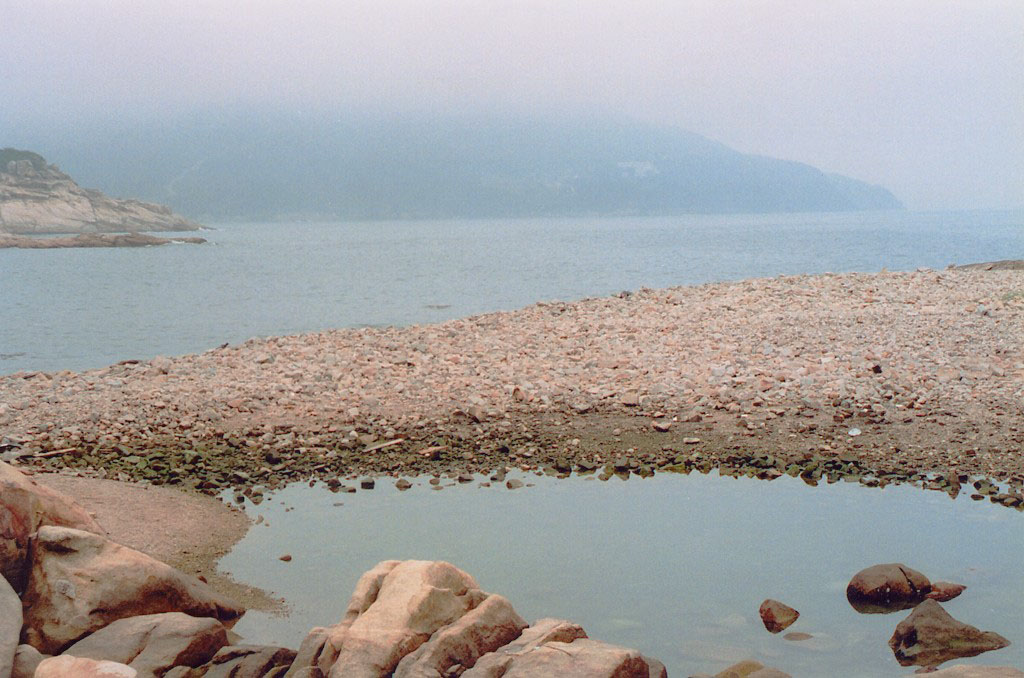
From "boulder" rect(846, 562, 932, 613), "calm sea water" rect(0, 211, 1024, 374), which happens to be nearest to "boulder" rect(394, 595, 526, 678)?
"boulder" rect(846, 562, 932, 613)

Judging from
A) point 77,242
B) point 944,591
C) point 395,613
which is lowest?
point 77,242

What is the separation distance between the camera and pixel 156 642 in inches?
289

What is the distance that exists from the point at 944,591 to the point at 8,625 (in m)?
7.68

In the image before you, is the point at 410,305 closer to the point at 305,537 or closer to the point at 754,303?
the point at 754,303

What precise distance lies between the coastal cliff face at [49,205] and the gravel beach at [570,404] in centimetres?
12794

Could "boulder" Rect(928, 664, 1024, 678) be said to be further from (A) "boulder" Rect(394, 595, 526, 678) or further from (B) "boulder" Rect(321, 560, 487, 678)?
(B) "boulder" Rect(321, 560, 487, 678)

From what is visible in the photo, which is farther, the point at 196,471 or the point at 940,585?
the point at 196,471

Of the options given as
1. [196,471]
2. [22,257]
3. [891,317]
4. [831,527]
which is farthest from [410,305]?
[22,257]

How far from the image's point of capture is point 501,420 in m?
14.0

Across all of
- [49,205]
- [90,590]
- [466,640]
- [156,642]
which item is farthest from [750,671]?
[49,205]

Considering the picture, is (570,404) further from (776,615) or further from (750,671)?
(750,671)

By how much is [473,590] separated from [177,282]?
58587 mm

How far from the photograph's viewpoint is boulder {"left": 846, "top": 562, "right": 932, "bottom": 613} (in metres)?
8.28

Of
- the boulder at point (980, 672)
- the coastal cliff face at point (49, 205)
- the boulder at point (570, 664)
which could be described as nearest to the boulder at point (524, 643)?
the boulder at point (570, 664)
